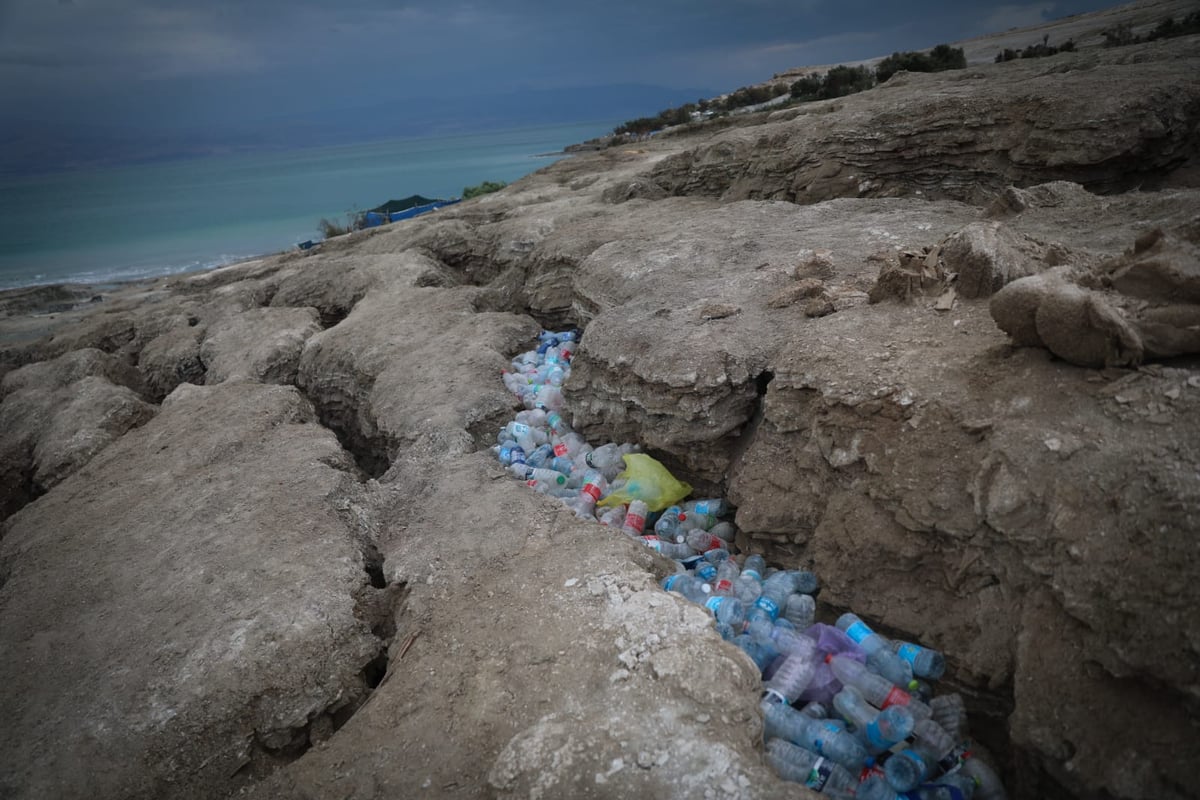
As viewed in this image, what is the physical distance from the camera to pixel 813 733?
283 cm

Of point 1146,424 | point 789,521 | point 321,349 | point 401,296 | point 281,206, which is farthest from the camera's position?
point 281,206

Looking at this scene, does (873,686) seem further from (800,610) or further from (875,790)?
(800,610)

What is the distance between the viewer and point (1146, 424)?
2551 millimetres

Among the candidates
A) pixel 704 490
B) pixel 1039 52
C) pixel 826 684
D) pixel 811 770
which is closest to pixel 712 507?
pixel 704 490

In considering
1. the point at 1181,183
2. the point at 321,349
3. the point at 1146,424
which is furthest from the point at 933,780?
the point at 321,349

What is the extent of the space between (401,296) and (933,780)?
8.10m

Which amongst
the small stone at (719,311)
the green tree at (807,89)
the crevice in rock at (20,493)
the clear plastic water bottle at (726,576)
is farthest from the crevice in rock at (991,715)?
the green tree at (807,89)

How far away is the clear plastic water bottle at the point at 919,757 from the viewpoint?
262 centimetres

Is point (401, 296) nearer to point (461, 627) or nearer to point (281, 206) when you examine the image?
point (461, 627)

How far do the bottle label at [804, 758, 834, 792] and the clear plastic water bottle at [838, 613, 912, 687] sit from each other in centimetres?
57

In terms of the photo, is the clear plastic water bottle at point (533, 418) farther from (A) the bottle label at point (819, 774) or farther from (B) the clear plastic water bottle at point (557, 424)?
(A) the bottle label at point (819, 774)

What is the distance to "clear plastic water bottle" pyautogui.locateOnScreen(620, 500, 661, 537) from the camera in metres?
4.46

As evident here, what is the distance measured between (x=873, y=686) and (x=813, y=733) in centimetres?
39

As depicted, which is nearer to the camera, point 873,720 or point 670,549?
point 873,720
